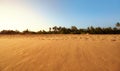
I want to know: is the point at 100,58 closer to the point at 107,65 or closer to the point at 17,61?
the point at 107,65

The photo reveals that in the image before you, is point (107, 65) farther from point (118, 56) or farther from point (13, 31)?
point (13, 31)

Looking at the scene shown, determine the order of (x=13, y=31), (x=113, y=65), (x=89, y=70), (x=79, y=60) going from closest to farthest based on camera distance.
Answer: (x=89, y=70) < (x=113, y=65) < (x=79, y=60) < (x=13, y=31)

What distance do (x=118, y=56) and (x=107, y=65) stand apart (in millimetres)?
1494

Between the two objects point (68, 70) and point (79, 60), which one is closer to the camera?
point (68, 70)

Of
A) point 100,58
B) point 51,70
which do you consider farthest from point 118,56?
point 51,70

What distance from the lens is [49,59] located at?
26.0 feet

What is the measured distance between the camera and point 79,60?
7.63 meters

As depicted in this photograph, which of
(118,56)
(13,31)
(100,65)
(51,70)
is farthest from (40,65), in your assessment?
(13,31)

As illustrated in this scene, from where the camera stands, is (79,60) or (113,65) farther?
(79,60)

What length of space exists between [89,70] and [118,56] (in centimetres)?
235

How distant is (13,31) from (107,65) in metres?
28.2

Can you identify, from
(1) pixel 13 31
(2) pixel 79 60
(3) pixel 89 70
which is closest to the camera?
(3) pixel 89 70

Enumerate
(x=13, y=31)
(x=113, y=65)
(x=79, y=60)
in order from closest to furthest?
(x=113, y=65)
(x=79, y=60)
(x=13, y=31)

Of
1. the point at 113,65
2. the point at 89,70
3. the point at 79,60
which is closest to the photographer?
the point at 89,70
